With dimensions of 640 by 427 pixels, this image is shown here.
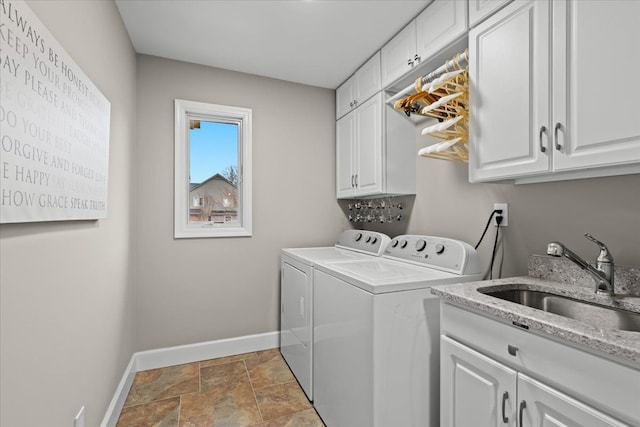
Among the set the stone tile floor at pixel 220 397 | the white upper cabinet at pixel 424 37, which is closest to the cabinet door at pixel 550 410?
the stone tile floor at pixel 220 397

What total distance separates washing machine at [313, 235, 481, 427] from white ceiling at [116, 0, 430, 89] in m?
1.50

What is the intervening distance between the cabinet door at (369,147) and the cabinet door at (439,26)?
50cm

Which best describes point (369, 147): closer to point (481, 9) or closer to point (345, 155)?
point (345, 155)

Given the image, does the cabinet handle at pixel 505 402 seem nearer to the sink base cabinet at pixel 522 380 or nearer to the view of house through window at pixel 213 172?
the sink base cabinet at pixel 522 380

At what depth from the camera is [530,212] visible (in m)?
1.55

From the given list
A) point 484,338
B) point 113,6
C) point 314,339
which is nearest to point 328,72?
point 113,6

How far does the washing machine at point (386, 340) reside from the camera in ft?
4.45

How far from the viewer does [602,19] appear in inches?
39.7

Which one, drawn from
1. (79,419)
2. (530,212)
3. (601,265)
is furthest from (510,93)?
(79,419)

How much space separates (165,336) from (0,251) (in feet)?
6.45

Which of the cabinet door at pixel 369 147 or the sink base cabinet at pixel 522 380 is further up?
the cabinet door at pixel 369 147

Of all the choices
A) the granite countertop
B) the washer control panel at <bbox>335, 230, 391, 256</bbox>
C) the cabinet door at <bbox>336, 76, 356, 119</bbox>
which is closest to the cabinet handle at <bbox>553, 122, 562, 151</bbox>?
the granite countertop

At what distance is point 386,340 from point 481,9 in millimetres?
1604

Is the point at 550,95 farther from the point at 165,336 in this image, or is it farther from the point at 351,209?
the point at 165,336
